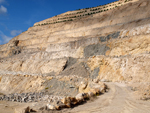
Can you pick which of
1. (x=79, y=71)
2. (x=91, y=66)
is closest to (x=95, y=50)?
(x=91, y=66)

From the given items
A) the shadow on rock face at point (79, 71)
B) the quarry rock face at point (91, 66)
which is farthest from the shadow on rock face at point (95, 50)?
the shadow on rock face at point (79, 71)

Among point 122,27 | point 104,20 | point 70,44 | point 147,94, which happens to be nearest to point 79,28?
point 104,20

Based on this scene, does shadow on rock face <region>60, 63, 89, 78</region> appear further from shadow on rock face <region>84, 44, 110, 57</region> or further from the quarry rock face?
shadow on rock face <region>84, 44, 110, 57</region>

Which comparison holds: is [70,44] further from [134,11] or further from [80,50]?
[134,11]

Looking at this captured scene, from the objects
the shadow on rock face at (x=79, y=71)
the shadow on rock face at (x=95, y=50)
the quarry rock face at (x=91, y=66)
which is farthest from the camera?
the shadow on rock face at (x=95, y=50)

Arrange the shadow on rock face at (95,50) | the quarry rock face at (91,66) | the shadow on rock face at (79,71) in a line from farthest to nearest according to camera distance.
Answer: the shadow on rock face at (95,50)
the shadow on rock face at (79,71)
the quarry rock face at (91,66)

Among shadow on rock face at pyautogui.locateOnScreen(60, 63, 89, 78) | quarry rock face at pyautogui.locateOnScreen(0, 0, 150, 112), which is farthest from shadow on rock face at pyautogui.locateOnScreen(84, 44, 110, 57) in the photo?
shadow on rock face at pyautogui.locateOnScreen(60, 63, 89, 78)

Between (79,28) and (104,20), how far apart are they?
7.34 meters

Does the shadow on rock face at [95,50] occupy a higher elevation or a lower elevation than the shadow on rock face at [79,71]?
higher

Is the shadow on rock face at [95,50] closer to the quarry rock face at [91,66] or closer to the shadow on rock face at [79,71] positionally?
the quarry rock face at [91,66]

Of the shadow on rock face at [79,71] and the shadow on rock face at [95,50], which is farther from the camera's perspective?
the shadow on rock face at [95,50]

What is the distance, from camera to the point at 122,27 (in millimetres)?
27047

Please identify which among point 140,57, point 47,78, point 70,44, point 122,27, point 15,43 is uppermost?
point 15,43

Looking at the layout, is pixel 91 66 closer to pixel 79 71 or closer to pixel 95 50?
pixel 79 71
